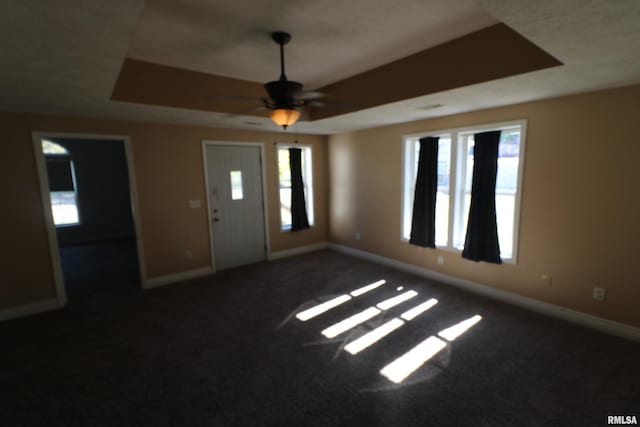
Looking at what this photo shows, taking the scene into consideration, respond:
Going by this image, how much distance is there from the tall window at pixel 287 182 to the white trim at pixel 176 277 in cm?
160

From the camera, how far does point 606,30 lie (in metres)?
1.57

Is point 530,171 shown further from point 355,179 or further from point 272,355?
point 272,355

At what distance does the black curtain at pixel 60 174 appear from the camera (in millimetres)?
6750

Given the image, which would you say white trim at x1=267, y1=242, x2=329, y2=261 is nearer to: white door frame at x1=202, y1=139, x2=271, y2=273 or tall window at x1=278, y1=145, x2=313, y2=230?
white door frame at x1=202, y1=139, x2=271, y2=273

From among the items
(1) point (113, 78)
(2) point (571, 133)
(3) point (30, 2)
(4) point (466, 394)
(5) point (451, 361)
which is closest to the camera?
(3) point (30, 2)

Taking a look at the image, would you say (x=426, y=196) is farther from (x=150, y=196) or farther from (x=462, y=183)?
(x=150, y=196)

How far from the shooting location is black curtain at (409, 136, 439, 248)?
13.6ft

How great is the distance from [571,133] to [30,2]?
13.6ft

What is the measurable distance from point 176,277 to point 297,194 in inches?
98.3

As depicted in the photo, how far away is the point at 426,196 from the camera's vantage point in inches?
168

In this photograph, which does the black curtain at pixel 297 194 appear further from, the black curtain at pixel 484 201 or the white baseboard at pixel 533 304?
the black curtain at pixel 484 201

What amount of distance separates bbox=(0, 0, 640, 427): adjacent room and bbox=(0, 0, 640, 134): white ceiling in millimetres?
21

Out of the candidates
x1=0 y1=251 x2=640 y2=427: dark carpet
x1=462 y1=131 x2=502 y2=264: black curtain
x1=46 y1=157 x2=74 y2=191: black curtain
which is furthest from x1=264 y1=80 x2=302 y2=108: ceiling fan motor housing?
x1=46 y1=157 x2=74 y2=191: black curtain

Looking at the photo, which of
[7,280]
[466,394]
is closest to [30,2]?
[466,394]
